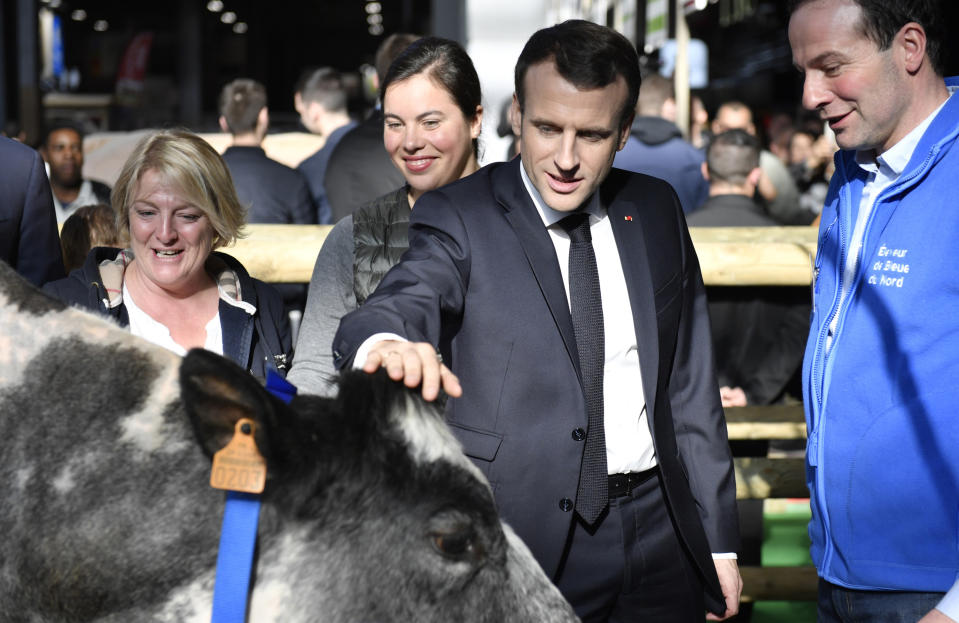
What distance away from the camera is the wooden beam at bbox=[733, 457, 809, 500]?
4434 millimetres

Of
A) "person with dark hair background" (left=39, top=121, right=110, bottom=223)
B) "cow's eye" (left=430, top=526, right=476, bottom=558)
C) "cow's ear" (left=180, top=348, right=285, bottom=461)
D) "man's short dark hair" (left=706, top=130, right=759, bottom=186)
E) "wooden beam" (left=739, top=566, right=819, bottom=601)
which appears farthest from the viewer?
"person with dark hair background" (left=39, top=121, right=110, bottom=223)

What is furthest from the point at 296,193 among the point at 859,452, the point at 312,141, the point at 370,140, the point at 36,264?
the point at 859,452

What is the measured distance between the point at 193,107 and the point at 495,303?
29637 millimetres

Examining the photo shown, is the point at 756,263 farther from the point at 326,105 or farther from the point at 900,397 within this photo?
the point at 326,105

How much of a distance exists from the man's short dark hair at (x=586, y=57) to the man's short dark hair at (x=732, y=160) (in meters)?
3.46

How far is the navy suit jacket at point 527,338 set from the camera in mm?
2277

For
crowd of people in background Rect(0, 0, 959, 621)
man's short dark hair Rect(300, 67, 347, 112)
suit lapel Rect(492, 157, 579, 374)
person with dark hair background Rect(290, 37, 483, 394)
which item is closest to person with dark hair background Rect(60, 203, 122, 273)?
crowd of people in background Rect(0, 0, 959, 621)

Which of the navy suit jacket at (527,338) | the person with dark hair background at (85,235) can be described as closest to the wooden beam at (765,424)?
the navy suit jacket at (527,338)

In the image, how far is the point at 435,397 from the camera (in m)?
1.80

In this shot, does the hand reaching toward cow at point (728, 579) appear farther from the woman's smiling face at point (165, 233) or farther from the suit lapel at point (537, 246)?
the woman's smiling face at point (165, 233)

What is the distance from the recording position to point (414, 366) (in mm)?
1789

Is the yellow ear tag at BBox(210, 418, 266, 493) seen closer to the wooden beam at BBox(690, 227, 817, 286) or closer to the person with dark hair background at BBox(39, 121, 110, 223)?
the wooden beam at BBox(690, 227, 817, 286)

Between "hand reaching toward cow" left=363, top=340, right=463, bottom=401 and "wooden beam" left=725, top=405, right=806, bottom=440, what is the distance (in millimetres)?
2915

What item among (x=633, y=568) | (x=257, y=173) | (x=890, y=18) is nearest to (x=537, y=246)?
(x=633, y=568)
